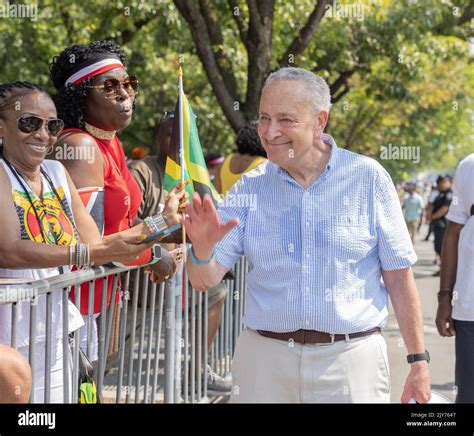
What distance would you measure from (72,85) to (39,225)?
1128 millimetres

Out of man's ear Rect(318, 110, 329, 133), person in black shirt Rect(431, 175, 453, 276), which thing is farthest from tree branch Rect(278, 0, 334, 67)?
man's ear Rect(318, 110, 329, 133)

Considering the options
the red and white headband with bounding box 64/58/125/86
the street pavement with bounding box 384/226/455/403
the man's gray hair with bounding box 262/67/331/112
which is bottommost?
the street pavement with bounding box 384/226/455/403

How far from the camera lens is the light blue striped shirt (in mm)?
3250

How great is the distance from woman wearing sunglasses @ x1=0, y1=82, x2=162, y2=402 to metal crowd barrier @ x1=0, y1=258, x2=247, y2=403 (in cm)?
4

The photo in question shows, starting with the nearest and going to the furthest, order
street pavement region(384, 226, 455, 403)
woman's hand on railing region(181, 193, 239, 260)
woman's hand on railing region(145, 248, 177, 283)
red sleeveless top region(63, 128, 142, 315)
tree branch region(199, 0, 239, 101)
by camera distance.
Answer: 1. woman's hand on railing region(181, 193, 239, 260)
2. red sleeveless top region(63, 128, 142, 315)
3. woman's hand on railing region(145, 248, 177, 283)
4. street pavement region(384, 226, 455, 403)
5. tree branch region(199, 0, 239, 101)

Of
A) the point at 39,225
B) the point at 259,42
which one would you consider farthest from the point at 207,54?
the point at 39,225

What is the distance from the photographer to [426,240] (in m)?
31.2

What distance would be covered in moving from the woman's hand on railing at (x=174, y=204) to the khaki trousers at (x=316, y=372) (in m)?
0.73

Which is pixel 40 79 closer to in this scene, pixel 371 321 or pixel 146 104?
pixel 146 104

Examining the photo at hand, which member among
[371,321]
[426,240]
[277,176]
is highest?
[277,176]

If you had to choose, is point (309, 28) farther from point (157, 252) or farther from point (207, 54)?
point (157, 252)

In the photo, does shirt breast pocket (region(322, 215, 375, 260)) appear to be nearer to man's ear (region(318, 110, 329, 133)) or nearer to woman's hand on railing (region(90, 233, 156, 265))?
man's ear (region(318, 110, 329, 133))
